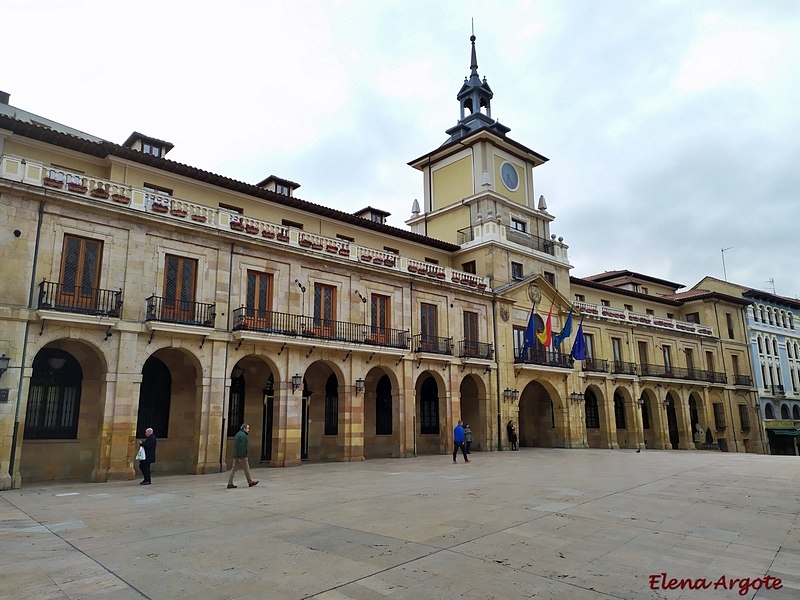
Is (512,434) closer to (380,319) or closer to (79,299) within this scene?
(380,319)

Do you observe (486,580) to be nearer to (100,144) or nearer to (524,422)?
(100,144)

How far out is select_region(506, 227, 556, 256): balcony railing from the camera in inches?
1275

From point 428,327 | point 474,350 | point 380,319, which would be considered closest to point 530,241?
point 474,350

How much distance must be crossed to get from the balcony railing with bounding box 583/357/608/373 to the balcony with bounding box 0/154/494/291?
13208 mm

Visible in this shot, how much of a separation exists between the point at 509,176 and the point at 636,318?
565 inches

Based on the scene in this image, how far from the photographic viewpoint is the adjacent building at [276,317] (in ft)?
53.6

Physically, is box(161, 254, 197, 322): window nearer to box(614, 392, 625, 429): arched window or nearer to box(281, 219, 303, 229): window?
box(281, 219, 303, 229): window

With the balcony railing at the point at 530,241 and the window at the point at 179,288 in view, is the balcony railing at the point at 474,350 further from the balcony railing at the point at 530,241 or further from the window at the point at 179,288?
the window at the point at 179,288

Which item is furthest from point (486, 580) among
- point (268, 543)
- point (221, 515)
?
point (221, 515)

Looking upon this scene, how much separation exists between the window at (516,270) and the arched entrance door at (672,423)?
57.4ft

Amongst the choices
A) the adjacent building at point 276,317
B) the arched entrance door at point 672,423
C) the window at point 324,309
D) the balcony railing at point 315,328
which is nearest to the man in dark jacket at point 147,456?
the adjacent building at point 276,317

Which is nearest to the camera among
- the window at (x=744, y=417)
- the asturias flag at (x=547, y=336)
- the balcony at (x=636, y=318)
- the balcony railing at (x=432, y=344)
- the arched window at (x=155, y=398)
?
the arched window at (x=155, y=398)

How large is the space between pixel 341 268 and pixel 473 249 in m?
10.6

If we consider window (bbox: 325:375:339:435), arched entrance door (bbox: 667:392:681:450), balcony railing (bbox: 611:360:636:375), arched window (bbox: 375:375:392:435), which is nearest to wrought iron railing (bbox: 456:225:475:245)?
arched window (bbox: 375:375:392:435)
